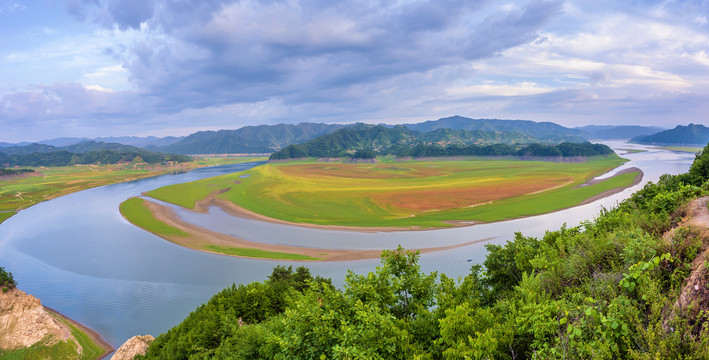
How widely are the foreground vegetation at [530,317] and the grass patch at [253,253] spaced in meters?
19.0

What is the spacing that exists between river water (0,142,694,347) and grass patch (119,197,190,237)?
4.92 ft

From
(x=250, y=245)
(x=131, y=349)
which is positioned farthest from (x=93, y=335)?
(x=250, y=245)

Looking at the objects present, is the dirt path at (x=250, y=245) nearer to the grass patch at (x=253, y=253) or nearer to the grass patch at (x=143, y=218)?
the grass patch at (x=253, y=253)

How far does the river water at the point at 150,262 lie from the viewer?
74.8 ft

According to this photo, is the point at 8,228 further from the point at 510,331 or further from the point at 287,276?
the point at 510,331

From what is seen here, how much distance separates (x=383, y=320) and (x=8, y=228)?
67.2m

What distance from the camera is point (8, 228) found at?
45.9 m

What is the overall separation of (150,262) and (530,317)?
35446mm

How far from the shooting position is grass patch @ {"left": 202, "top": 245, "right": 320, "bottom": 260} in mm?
30406

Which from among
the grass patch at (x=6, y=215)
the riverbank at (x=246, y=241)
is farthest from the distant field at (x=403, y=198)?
the grass patch at (x=6, y=215)

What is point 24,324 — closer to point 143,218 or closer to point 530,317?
point 530,317

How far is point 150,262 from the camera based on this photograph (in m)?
30.7

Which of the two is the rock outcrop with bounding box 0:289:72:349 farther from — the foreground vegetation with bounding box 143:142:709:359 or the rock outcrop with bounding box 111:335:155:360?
the foreground vegetation with bounding box 143:142:709:359

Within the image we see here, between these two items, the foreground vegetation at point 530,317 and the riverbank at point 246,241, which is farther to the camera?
the riverbank at point 246,241
